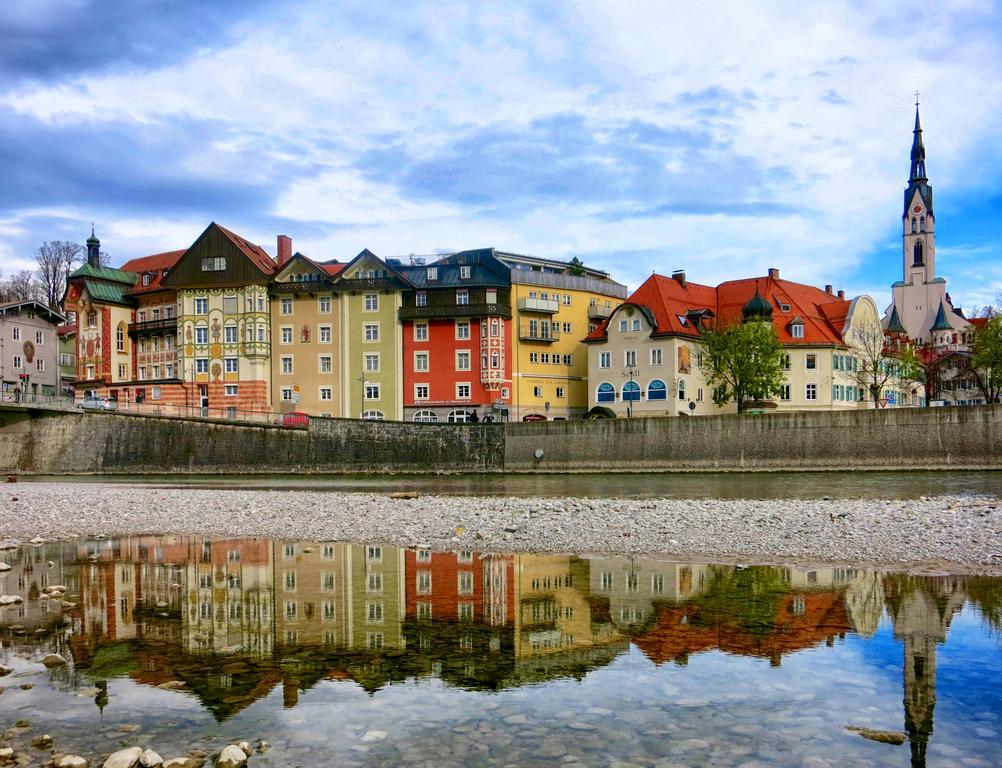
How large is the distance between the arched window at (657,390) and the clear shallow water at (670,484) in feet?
62.5

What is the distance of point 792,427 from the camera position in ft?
195

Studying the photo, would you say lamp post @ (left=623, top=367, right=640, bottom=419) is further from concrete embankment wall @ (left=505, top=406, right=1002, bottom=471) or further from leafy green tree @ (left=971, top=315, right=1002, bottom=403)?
leafy green tree @ (left=971, top=315, right=1002, bottom=403)

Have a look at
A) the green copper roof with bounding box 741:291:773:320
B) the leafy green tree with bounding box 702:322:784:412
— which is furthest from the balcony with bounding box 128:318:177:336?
the green copper roof with bounding box 741:291:773:320

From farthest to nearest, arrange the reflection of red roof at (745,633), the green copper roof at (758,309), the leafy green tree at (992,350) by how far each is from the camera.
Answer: the leafy green tree at (992,350)
the green copper roof at (758,309)
the reflection of red roof at (745,633)

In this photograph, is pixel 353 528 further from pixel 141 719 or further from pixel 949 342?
pixel 949 342

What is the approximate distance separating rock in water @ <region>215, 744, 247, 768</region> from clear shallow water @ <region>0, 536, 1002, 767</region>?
172 mm

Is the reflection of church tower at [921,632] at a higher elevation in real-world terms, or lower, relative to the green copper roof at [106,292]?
lower

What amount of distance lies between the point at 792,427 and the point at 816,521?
3526cm

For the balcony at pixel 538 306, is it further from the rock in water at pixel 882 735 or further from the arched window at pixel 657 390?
the rock in water at pixel 882 735

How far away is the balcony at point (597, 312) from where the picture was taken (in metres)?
88.8

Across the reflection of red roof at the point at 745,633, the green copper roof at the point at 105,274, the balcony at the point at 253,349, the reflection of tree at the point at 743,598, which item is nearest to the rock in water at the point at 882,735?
the reflection of red roof at the point at 745,633

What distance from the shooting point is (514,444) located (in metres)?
66.9

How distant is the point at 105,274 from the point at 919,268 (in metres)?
135

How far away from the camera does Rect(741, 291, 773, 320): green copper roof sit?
269 ft
